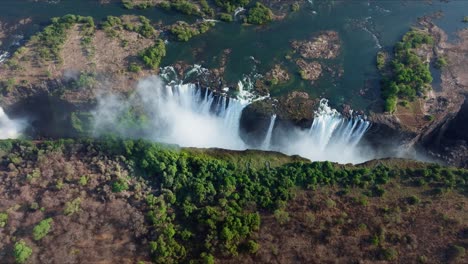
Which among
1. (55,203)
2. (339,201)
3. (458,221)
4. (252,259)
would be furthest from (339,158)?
(55,203)

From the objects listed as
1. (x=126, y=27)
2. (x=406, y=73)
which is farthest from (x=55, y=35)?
(x=406, y=73)

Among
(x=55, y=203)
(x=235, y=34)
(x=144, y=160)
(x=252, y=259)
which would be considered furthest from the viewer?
(x=235, y=34)

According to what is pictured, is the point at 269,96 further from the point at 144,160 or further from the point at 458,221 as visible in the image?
the point at 458,221

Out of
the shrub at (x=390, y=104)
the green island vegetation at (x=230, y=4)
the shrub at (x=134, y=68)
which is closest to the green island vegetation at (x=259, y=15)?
the green island vegetation at (x=230, y=4)

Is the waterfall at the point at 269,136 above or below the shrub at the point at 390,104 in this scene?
below

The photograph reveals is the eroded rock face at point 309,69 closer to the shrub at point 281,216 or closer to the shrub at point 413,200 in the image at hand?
the shrub at point 413,200

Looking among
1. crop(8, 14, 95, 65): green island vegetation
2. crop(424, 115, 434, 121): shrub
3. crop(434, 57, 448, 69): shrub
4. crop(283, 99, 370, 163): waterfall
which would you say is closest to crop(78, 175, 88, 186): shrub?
crop(8, 14, 95, 65): green island vegetation

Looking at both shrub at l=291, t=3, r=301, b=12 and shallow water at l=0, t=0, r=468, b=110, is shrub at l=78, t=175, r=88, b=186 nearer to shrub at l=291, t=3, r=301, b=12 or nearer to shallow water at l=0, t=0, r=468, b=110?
shallow water at l=0, t=0, r=468, b=110
